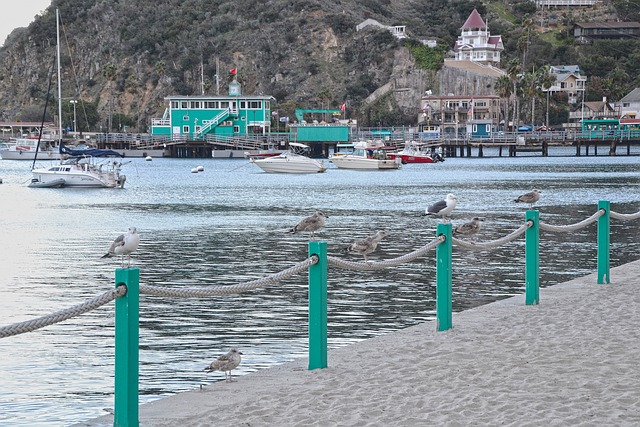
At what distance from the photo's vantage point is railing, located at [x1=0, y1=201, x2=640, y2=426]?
336 inches

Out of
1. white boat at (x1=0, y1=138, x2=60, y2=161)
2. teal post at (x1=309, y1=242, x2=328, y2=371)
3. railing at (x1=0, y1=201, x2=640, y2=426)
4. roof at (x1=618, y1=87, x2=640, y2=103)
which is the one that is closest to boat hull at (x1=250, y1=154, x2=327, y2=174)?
white boat at (x1=0, y1=138, x2=60, y2=161)

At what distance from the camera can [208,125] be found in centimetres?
14038

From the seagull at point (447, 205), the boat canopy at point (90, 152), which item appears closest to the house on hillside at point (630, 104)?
the boat canopy at point (90, 152)

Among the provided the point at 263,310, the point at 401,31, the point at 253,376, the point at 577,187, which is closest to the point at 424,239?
the point at 263,310

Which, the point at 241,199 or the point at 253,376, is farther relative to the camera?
the point at 241,199

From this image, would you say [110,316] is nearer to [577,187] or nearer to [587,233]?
[587,233]

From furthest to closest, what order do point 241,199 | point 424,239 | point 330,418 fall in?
point 241,199 → point 424,239 → point 330,418

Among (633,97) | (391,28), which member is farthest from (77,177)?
(391,28)

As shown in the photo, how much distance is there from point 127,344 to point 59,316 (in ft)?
2.05

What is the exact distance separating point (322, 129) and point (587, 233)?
101276 millimetres

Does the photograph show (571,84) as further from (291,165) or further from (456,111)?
(291,165)

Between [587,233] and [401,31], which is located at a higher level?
[401,31]

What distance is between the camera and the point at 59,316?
8.30m

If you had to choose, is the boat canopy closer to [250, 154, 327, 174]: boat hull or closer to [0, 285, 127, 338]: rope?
[250, 154, 327, 174]: boat hull
